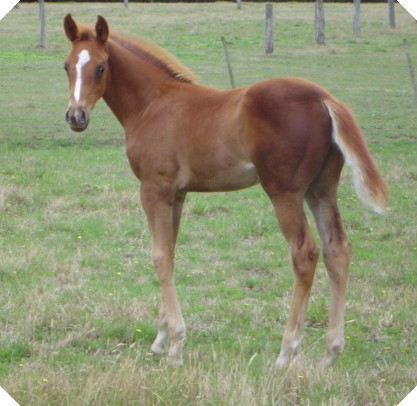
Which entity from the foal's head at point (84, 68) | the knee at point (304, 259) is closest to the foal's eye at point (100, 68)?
the foal's head at point (84, 68)

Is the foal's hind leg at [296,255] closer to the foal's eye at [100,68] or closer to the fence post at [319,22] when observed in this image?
the foal's eye at [100,68]

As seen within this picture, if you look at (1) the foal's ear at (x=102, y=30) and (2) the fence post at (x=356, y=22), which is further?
(2) the fence post at (x=356, y=22)

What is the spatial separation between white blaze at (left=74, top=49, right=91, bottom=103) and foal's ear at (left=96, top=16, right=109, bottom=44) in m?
0.19

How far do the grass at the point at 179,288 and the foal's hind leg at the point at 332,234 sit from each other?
342mm

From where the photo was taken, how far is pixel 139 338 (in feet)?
18.7

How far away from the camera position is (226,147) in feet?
17.6

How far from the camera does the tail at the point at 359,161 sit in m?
5.02

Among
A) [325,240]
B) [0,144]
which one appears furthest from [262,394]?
[0,144]

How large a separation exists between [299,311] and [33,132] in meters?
9.69

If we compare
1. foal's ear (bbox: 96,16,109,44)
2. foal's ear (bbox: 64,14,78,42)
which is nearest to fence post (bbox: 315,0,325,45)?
foal's ear (bbox: 96,16,109,44)

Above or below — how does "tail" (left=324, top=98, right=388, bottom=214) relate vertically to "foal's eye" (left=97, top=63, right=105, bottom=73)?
below

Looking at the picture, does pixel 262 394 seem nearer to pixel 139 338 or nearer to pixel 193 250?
pixel 139 338

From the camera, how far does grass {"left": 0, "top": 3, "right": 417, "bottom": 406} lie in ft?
14.9

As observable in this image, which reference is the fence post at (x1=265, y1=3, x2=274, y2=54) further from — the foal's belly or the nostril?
the nostril
